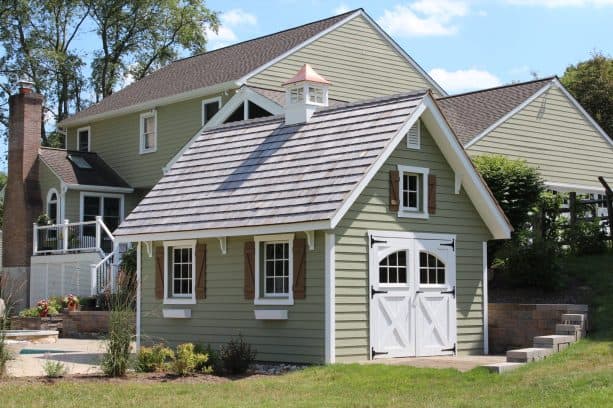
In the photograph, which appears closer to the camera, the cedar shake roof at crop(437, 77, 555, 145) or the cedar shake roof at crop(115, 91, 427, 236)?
the cedar shake roof at crop(115, 91, 427, 236)

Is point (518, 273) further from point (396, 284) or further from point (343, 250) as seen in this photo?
point (343, 250)

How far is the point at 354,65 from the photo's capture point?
109 ft

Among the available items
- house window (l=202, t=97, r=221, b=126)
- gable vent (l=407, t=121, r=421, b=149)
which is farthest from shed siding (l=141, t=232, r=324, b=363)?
house window (l=202, t=97, r=221, b=126)

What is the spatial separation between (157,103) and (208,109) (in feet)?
8.35

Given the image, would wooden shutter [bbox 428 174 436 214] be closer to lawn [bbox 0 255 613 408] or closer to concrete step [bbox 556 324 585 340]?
concrete step [bbox 556 324 585 340]

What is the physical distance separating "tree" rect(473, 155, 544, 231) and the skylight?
17251 millimetres

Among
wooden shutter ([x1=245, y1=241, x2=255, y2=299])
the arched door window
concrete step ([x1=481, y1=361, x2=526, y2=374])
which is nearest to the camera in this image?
concrete step ([x1=481, y1=361, x2=526, y2=374])

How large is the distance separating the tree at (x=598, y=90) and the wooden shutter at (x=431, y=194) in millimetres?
26104

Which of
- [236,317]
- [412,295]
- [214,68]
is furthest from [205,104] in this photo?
[412,295]

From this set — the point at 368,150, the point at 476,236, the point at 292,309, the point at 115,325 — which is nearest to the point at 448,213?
the point at 476,236

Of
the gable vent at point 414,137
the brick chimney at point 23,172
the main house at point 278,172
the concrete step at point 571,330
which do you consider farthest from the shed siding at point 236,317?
the brick chimney at point 23,172

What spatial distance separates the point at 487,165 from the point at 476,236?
4.64 meters

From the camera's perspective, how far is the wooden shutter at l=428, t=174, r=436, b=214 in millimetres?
18625

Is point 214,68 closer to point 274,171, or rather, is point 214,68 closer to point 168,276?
point 168,276
